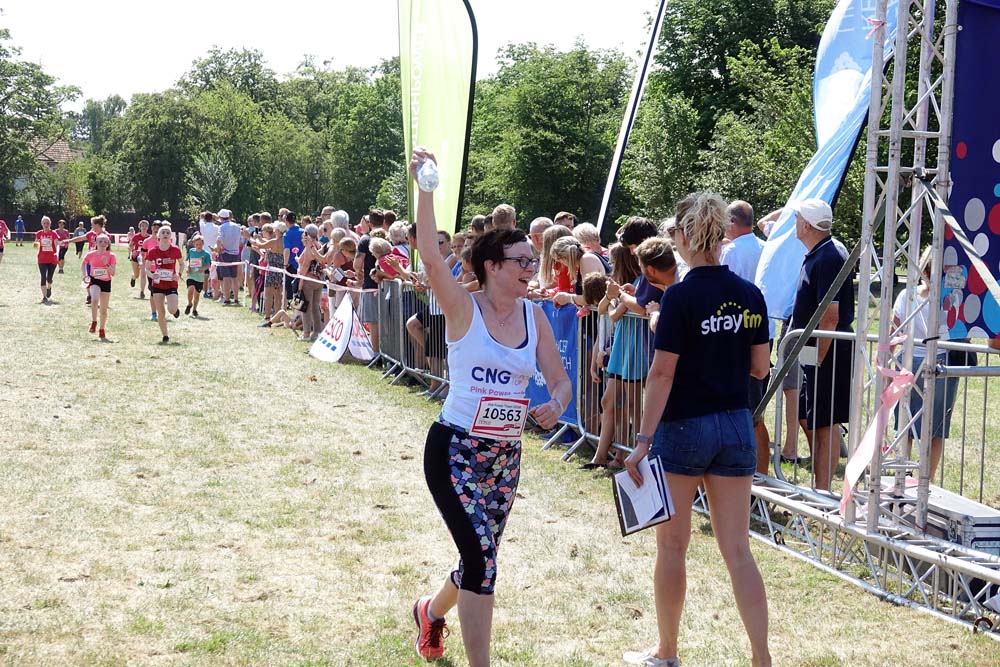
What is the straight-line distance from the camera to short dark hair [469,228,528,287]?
4.16 metres

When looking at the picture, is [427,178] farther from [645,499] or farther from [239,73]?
[239,73]

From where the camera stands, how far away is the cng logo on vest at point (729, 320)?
425 cm

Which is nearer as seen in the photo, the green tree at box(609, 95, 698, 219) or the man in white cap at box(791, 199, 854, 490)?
the man in white cap at box(791, 199, 854, 490)

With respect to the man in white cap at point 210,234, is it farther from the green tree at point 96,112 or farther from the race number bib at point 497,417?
the green tree at point 96,112

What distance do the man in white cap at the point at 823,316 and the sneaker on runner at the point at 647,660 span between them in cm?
259

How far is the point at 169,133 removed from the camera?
269 feet

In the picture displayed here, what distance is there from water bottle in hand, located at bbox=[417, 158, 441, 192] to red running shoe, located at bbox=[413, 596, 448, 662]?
197 cm

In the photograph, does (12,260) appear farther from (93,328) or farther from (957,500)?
(957,500)

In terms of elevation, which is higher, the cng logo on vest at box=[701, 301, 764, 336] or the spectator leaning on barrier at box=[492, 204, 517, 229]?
the spectator leaning on barrier at box=[492, 204, 517, 229]

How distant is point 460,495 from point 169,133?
275ft

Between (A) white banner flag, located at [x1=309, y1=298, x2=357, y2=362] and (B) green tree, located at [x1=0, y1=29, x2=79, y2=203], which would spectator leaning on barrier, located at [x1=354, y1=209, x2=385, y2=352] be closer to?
(A) white banner flag, located at [x1=309, y1=298, x2=357, y2=362]

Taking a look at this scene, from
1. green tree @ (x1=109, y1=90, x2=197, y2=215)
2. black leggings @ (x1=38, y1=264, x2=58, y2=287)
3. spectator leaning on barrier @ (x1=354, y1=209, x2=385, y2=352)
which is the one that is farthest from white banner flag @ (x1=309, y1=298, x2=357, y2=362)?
green tree @ (x1=109, y1=90, x2=197, y2=215)

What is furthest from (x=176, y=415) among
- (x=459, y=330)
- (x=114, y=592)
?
(x=459, y=330)

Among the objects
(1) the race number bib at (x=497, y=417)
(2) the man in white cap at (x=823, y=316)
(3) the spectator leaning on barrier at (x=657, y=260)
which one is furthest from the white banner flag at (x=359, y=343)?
(1) the race number bib at (x=497, y=417)
